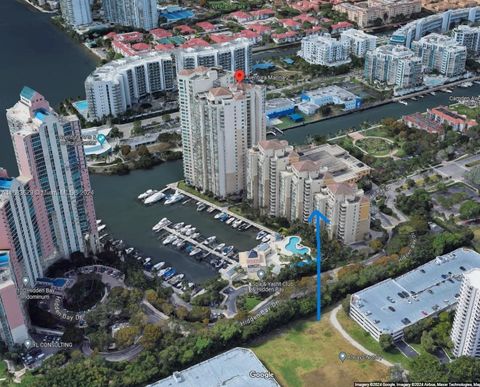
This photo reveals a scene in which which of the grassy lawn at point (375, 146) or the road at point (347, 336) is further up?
the grassy lawn at point (375, 146)

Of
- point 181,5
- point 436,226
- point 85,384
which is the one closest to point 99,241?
point 85,384

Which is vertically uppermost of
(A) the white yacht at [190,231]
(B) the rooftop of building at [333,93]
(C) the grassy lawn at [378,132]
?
(B) the rooftop of building at [333,93]

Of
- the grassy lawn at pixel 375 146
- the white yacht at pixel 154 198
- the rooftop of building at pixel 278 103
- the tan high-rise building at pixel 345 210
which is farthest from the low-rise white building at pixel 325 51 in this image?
the tan high-rise building at pixel 345 210

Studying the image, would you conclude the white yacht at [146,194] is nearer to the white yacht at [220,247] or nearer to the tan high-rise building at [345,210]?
the white yacht at [220,247]

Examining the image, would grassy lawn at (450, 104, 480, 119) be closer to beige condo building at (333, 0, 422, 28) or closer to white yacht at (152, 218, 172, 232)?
beige condo building at (333, 0, 422, 28)

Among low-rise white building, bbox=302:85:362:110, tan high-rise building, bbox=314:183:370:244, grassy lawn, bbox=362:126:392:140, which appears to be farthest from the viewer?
low-rise white building, bbox=302:85:362:110

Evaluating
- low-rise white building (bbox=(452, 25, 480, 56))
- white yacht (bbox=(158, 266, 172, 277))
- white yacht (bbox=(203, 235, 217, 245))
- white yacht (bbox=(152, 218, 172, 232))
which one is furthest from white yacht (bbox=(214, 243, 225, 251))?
low-rise white building (bbox=(452, 25, 480, 56))

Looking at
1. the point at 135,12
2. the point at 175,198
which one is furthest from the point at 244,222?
the point at 135,12

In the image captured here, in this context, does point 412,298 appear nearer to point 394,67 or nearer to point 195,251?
point 195,251
